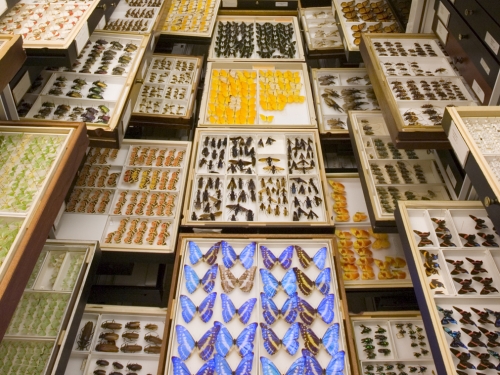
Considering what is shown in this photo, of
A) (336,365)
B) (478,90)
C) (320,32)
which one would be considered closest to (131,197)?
(336,365)

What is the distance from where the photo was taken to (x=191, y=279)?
9.01 feet

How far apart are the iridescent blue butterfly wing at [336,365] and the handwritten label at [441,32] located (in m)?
2.57

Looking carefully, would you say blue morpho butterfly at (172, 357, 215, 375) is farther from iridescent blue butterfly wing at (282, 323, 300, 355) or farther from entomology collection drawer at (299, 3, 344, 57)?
A: entomology collection drawer at (299, 3, 344, 57)

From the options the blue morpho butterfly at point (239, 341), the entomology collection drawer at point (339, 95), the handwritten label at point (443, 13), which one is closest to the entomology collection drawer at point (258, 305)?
the blue morpho butterfly at point (239, 341)

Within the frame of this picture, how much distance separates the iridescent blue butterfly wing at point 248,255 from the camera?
2830 millimetres

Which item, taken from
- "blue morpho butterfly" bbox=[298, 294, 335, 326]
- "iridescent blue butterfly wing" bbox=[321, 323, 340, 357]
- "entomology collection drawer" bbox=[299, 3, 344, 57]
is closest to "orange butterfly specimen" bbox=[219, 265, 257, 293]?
"blue morpho butterfly" bbox=[298, 294, 335, 326]

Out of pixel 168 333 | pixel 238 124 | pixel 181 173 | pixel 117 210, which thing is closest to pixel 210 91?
pixel 238 124

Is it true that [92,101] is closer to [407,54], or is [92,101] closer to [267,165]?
[267,165]

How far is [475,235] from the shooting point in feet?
8.59

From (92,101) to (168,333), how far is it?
1.93m

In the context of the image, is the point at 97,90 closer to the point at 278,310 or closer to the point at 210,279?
the point at 210,279

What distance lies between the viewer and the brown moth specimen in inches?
108

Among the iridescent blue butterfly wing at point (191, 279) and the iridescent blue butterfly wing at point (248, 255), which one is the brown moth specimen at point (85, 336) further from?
the iridescent blue butterfly wing at point (248, 255)

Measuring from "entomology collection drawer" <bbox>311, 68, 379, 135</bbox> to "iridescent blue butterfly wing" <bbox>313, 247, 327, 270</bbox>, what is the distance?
4.30 feet
